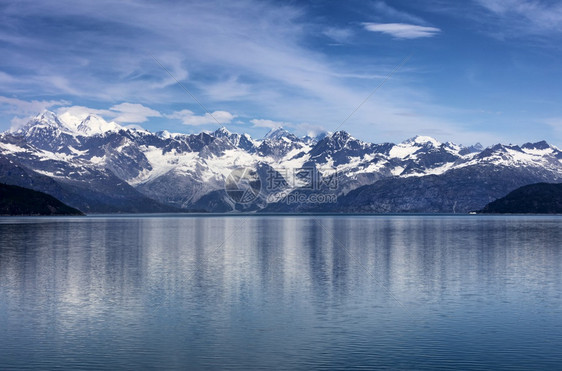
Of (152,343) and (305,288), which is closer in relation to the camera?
(152,343)

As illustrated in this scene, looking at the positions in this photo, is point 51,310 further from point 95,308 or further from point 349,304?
point 349,304

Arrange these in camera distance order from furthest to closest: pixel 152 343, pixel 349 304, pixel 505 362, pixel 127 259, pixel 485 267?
pixel 127 259 < pixel 485 267 < pixel 349 304 < pixel 152 343 < pixel 505 362

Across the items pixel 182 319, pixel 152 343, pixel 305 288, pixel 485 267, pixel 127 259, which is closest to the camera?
pixel 152 343

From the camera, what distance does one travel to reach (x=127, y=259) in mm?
120125

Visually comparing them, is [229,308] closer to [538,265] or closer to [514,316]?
[514,316]

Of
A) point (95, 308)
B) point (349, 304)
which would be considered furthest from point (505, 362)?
point (95, 308)

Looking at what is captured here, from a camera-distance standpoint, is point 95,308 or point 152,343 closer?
point 152,343

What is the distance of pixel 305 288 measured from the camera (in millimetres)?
80562

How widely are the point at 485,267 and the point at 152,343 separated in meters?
74.0

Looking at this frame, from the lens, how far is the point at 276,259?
123 m

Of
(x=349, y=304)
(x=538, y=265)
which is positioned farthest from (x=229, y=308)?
(x=538, y=265)

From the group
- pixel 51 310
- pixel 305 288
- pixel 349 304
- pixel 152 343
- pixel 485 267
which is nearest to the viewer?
pixel 152 343

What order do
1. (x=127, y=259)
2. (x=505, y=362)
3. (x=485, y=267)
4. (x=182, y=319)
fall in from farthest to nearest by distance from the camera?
(x=127, y=259) < (x=485, y=267) < (x=182, y=319) < (x=505, y=362)

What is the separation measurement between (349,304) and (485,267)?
156 feet
